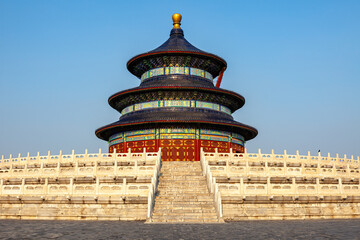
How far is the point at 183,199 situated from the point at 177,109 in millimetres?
22552

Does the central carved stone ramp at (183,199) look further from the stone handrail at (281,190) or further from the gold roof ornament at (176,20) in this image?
the gold roof ornament at (176,20)

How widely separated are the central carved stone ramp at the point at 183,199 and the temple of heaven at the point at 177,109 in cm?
1375

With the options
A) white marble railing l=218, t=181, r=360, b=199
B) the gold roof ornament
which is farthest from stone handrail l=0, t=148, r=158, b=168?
the gold roof ornament

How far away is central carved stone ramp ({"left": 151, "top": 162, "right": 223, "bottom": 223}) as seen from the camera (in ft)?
56.3

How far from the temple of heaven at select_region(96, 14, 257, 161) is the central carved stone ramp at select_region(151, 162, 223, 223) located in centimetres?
1375

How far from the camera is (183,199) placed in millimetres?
19344

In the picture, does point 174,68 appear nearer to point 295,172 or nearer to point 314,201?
point 295,172

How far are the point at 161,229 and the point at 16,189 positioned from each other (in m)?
10.5

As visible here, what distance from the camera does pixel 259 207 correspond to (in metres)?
18.7

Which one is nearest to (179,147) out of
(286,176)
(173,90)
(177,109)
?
(177,109)

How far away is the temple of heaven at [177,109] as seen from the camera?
128 ft

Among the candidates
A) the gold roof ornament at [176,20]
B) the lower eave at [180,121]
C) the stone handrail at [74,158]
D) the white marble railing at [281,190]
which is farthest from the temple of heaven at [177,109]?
the white marble railing at [281,190]

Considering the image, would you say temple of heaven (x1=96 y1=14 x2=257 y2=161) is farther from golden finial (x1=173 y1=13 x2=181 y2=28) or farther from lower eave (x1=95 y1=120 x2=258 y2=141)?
golden finial (x1=173 y1=13 x2=181 y2=28)

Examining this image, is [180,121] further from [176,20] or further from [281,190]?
[176,20]
